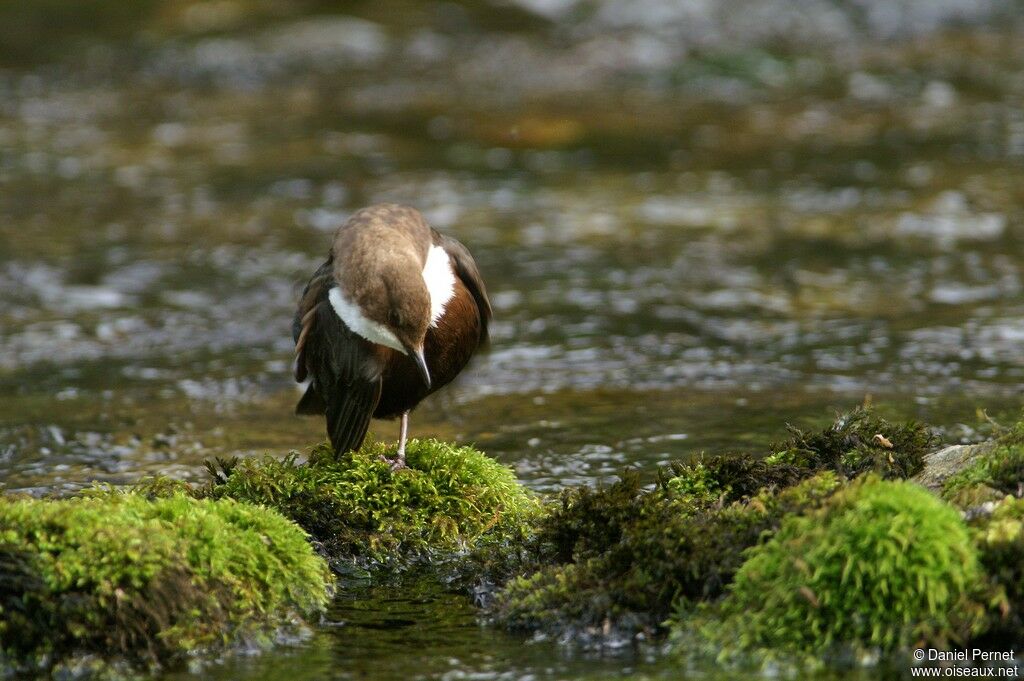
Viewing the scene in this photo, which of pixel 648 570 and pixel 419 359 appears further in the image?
pixel 419 359

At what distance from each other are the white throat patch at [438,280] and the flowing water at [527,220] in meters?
1.03

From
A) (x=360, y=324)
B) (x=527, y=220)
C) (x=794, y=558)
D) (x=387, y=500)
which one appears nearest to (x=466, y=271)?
(x=360, y=324)

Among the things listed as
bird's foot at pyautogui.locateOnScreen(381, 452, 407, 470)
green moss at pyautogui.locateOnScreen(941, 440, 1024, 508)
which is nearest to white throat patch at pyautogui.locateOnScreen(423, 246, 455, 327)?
bird's foot at pyautogui.locateOnScreen(381, 452, 407, 470)

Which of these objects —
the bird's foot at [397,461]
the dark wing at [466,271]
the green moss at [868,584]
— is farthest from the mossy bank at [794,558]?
the dark wing at [466,271]

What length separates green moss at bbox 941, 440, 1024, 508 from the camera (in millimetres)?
3670

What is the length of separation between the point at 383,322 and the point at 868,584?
1.98 meters

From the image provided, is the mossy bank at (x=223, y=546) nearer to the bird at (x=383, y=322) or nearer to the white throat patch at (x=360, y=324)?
the bird at (x=383, y=322)

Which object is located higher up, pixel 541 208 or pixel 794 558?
pixel 541 208

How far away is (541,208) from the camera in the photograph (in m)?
11.5

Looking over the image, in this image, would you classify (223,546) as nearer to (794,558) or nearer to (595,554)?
(595,554)

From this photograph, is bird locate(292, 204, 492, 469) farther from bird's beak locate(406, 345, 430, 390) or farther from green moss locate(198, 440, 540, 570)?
green moss locate(198, 440, 540, 570)

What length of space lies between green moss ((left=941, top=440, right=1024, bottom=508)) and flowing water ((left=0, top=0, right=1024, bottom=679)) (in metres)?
1.03

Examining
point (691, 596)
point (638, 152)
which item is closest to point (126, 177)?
point (638, 152)

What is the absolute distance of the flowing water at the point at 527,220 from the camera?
6289 mm
